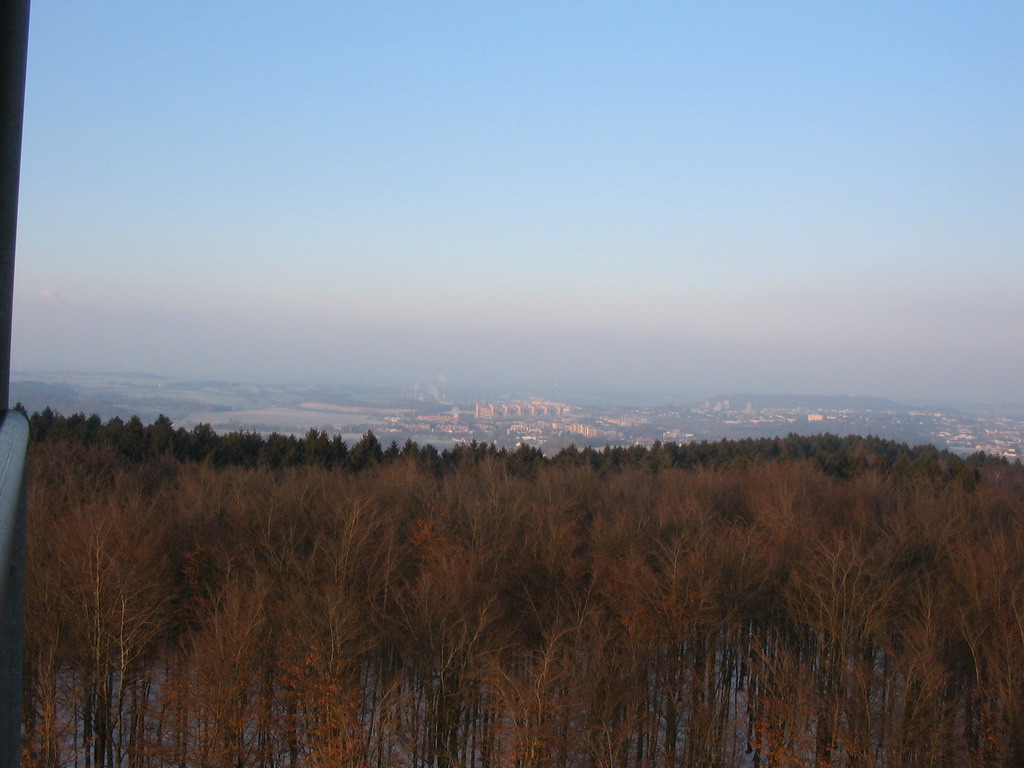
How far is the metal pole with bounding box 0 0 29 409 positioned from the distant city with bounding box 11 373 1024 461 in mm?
56915

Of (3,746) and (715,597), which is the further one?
(715,597)

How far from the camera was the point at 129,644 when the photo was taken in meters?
20.4

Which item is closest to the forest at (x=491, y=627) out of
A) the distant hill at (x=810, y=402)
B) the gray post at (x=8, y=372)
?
the gray post at (x=8, y=372)

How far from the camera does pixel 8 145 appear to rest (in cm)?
104

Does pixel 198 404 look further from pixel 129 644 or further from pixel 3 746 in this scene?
pixel 3 746

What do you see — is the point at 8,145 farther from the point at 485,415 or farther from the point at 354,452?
the point at 485,415

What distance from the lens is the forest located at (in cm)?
1917

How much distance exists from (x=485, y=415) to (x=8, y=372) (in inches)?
3586

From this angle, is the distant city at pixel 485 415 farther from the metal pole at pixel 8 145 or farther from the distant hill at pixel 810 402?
the metal pole at pixel 8 145

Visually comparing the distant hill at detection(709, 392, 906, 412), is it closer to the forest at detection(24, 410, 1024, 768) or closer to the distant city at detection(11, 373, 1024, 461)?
the distant city at detection(11, 373, 1024, 461)

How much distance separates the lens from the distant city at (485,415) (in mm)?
70625

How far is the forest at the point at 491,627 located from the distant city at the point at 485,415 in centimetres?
2650

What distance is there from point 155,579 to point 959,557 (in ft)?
99.0

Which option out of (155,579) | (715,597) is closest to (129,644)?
(155,579)
